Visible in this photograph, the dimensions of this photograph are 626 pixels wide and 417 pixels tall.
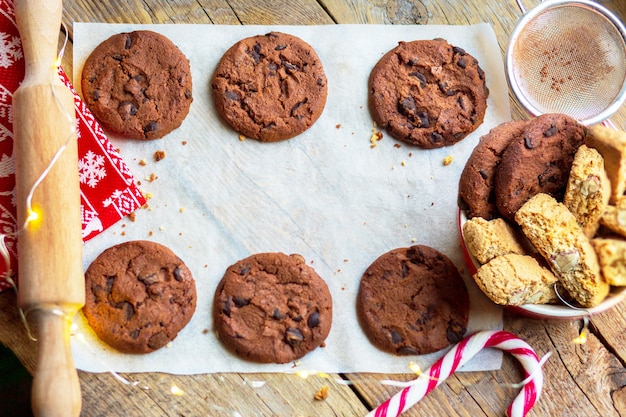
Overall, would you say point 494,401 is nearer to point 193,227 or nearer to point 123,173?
point 193,227

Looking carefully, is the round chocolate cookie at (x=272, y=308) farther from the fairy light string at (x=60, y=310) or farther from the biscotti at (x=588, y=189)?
the biscotti at (x=588, y=189)

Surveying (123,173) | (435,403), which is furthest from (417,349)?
(123,173)

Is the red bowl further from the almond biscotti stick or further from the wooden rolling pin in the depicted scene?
the wooden rolling pin

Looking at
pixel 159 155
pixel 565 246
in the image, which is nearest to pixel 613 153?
pixel 565 246

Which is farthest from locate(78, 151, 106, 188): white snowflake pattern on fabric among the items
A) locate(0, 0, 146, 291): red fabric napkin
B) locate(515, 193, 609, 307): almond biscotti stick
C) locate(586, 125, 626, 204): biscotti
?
locate(586, 125, 626, 204): biscotti

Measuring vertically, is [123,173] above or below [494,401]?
above

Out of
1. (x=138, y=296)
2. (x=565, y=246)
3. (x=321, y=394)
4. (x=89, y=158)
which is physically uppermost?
(x=89, y=158)

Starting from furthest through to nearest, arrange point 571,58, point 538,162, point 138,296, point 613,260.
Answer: point 571,58, point 138,296, point 538,162, point 613,260

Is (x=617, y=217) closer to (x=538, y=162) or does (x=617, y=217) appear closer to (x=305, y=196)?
(x=538, y=162)

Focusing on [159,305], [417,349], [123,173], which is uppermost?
[123,173]
